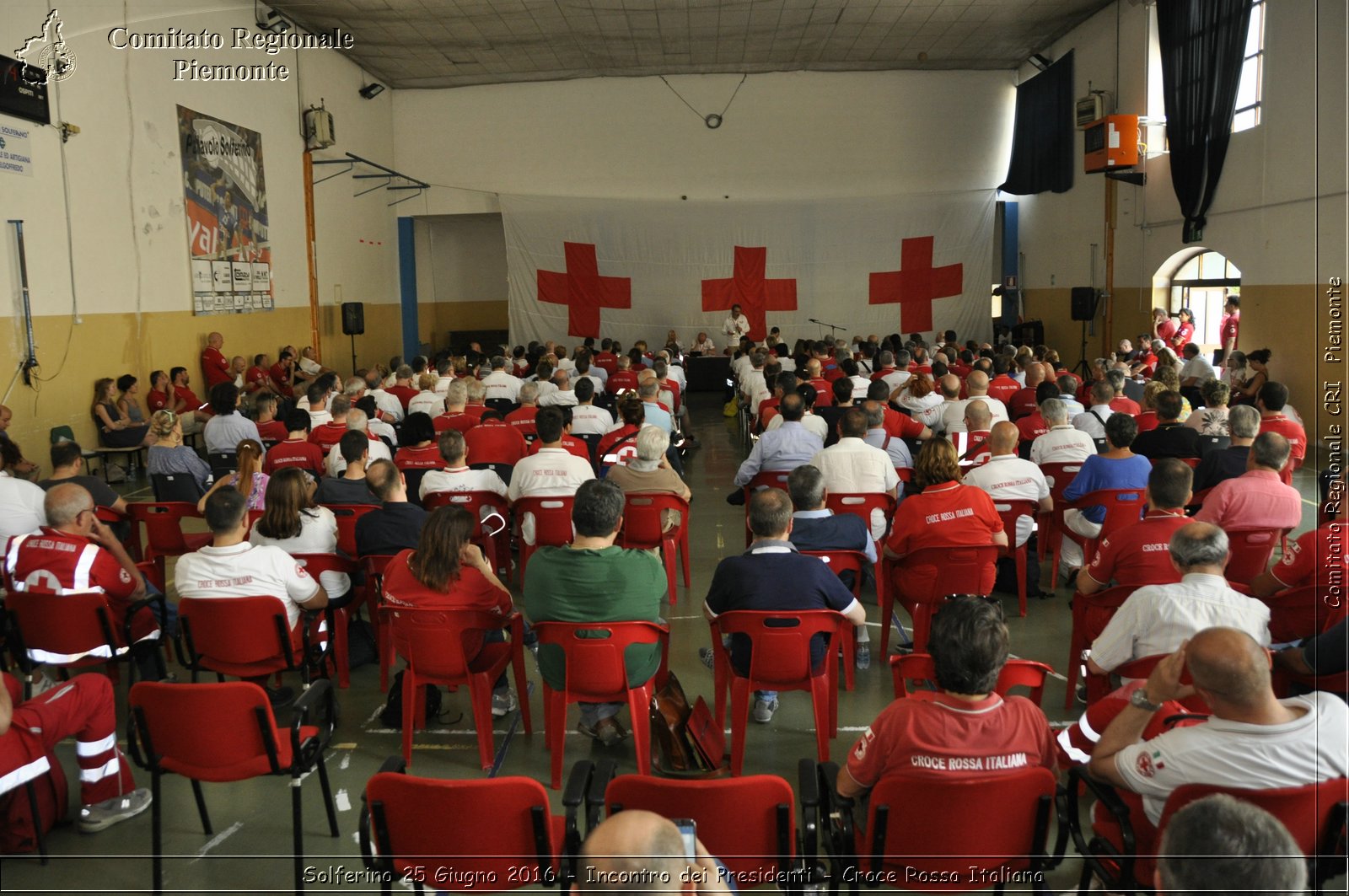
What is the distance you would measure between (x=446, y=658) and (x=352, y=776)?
58 centimetres

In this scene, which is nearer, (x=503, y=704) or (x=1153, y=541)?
(x=1153, y=541)

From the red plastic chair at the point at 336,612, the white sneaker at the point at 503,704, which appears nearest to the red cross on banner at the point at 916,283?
the red plastic chair at the point at 336,612

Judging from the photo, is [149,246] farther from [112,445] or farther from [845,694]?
[845,694]

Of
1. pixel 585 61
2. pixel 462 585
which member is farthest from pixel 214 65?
pixel 462 585

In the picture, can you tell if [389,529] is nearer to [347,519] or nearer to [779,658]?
[347,519]

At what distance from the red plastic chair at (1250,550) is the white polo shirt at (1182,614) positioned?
1225 millimetres

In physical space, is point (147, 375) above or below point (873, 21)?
below

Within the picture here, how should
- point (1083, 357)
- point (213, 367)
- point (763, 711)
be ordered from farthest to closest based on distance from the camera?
point (1083, 357), point (213, 367), point (763, 711)

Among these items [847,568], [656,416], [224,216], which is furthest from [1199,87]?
[224,216]

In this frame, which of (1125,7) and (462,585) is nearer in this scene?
Answer: (462,585)

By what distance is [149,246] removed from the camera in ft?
31.7

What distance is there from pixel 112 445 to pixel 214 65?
16.1 feet

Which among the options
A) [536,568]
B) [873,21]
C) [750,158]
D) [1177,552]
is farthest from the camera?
[750,158]

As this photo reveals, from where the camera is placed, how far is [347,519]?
4.27 meters
